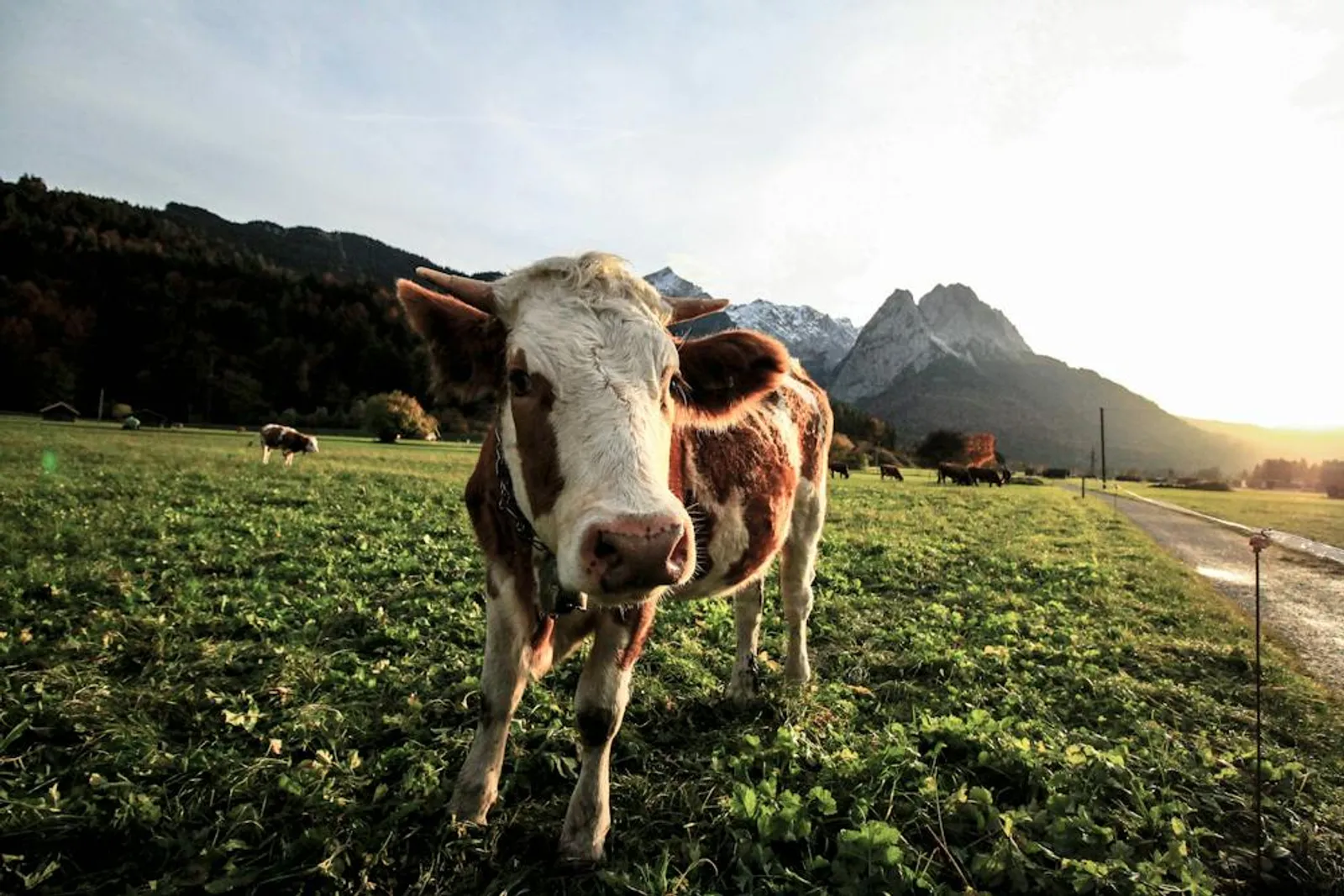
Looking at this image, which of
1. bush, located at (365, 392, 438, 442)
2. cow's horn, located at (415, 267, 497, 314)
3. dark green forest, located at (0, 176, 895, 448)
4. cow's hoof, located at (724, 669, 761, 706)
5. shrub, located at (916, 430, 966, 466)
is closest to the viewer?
cow's horn, located at (415, 267, 497, 314)

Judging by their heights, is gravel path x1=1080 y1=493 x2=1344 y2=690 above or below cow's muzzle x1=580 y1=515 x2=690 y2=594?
below

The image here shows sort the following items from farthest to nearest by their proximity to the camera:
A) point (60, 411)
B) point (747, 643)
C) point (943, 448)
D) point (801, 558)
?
point (943, 448)
point (60, 411)
point (801, 558)
point (747, 643)

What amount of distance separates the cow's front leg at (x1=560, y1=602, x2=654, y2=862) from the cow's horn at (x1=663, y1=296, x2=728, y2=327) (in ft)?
5.66

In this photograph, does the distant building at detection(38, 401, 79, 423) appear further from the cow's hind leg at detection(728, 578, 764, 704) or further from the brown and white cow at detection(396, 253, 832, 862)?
the brown and white cow at detection(396, 253, 832, 862)

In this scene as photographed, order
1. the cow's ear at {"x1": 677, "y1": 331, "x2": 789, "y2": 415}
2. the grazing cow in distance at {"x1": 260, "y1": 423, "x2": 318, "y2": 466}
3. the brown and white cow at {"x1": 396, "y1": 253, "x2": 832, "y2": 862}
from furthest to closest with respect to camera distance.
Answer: the grazing cow in distance at {"x1": 260, "y1": 423, "x2": 318, "y2": 466}
the cow's ear at {"x1": 677, "y1": 331, "x2": 789, "y2": 415}
the brown and white cow at {"x1": 396, "y1": 253, "x2": 832, "y2": 862}

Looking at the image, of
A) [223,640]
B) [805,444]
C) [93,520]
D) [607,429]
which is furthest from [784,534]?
[93,520]

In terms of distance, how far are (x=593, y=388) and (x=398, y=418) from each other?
254 feet

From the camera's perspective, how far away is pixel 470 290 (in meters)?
3.30

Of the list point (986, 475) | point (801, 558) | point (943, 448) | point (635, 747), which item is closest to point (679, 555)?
point (635, 747)

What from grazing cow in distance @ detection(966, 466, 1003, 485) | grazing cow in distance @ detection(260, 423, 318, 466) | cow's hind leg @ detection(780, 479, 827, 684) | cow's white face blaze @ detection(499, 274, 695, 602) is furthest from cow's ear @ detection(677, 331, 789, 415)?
grazing cow in distance @ detection(966, 466, 1003, 485)

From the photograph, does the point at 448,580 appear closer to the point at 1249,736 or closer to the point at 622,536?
the point at 622,536

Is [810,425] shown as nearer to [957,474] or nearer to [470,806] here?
[470,806]

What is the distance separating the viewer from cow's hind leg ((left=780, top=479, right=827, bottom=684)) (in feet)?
18.6

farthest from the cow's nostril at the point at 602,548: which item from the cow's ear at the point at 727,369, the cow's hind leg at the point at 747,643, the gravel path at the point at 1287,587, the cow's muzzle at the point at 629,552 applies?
the gravel path at the point at 1287,587
